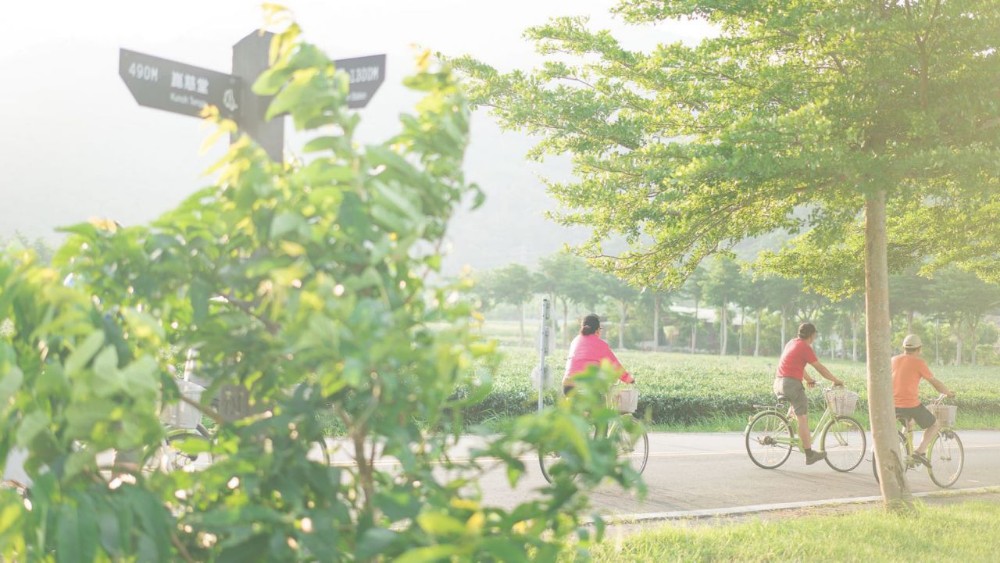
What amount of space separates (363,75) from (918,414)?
8744 millimetres

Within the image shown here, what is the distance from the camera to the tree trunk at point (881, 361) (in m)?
7.41

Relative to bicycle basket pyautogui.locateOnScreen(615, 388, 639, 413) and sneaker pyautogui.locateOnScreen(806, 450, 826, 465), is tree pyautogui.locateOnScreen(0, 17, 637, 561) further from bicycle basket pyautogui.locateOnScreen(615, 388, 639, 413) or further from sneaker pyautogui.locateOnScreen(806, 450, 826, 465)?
sneaker pyautogui.locateOnScreen(806, 450, 826, 465)

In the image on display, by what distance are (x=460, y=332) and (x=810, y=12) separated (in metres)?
6.02

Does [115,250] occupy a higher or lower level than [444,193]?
lower

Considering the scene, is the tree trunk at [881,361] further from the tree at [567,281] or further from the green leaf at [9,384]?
the tree at [567,281]

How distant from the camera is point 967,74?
664 cm

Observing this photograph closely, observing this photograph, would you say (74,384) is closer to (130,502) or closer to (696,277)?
(130,502)

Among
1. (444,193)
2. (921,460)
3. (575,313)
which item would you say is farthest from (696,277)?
(444,193)

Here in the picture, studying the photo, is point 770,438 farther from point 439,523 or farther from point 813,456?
point 439,523

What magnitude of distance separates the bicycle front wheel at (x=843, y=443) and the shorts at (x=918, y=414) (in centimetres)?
84

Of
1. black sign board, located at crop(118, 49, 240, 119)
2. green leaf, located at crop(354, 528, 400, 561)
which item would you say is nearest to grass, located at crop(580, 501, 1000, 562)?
black sign board, located at crop(118, 49, 240, 119)

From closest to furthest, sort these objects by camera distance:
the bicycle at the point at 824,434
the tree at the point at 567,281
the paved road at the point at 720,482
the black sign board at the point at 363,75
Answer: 1. the black sign board at the point at 363,75
2. the paved road at the point at 720,482
3. the bicycle at the point at 824,434
4. the tree at the point at 567,281

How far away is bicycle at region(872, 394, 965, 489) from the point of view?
394 inches

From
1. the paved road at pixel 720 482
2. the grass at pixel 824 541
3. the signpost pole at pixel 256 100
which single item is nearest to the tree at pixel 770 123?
the grass at pixel 824 541
